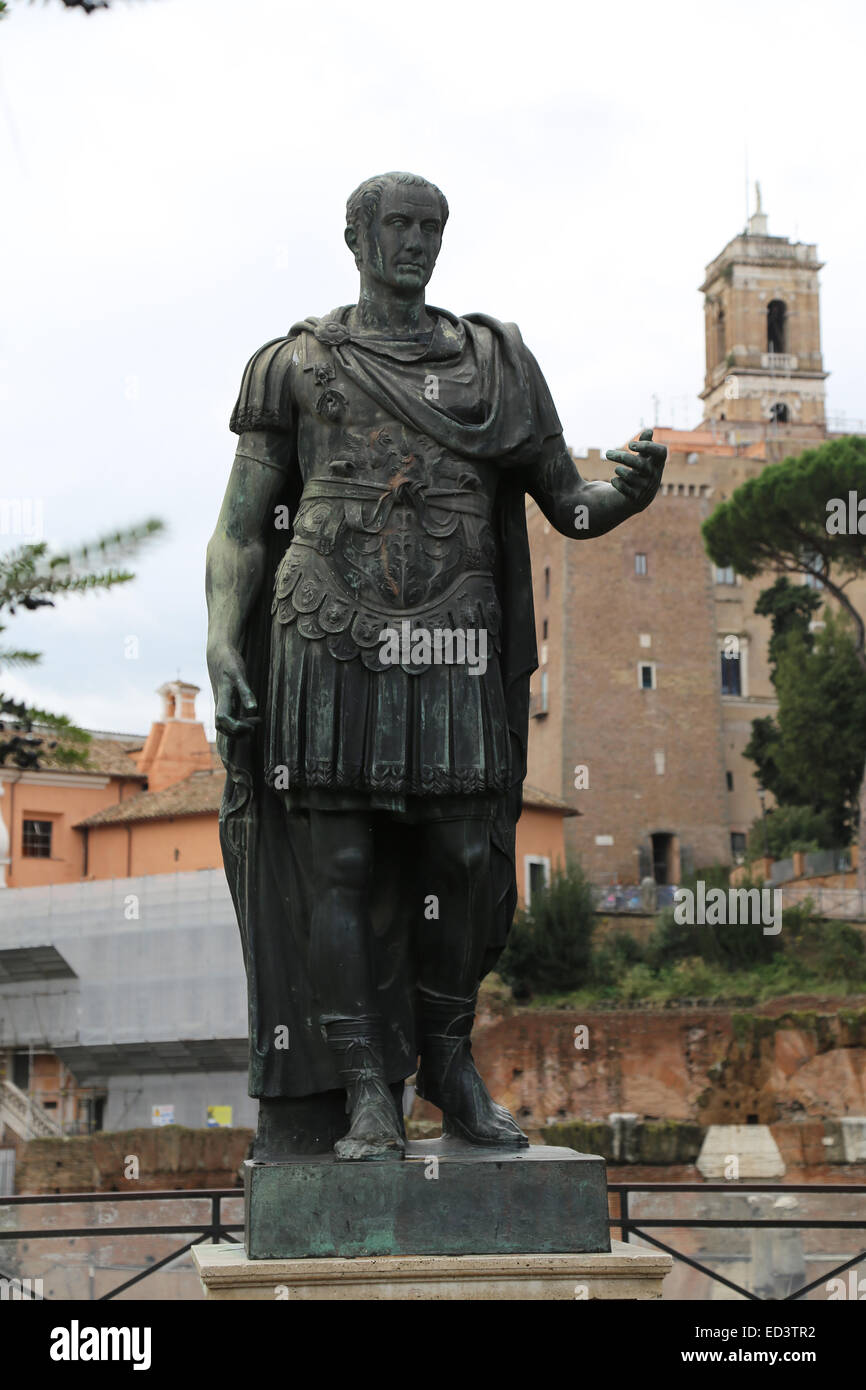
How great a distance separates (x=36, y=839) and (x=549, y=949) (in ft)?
44.7

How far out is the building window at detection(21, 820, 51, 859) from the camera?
41.4m

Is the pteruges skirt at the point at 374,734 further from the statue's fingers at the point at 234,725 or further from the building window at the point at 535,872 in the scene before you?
the building window at the point at 535,872

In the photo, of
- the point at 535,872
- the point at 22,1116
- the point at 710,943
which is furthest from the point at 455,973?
the point at 535,872

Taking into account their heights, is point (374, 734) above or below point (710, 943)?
below

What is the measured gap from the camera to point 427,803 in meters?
4.31

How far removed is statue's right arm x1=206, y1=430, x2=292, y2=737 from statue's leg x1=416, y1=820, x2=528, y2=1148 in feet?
1.99

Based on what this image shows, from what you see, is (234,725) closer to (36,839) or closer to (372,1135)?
(372,1135)

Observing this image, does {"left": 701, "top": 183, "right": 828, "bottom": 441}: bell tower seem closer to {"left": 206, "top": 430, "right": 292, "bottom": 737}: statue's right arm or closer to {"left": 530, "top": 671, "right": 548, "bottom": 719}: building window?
{"left": 530, "top": 671, "right": 548, "bottom": 719}: building window

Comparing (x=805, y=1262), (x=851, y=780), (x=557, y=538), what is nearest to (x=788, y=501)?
(x=851, y=780)

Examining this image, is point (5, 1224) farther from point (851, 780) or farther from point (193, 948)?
point (851, 780)

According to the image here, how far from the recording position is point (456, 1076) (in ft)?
14.4

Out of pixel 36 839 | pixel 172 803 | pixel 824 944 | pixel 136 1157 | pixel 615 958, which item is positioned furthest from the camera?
pixel 36 839

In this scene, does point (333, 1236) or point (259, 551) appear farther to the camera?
point (259, 551)

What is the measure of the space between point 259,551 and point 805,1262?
12.1 metres
